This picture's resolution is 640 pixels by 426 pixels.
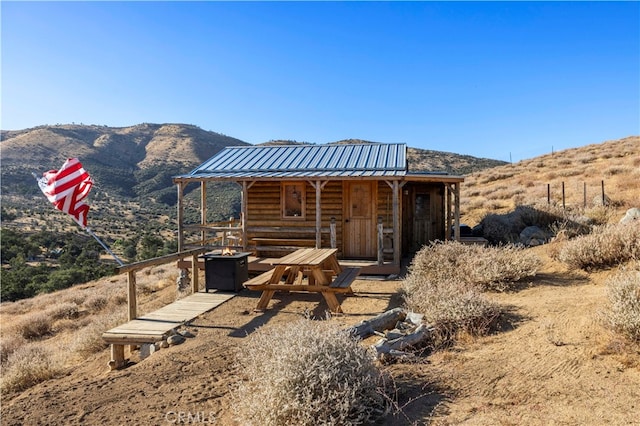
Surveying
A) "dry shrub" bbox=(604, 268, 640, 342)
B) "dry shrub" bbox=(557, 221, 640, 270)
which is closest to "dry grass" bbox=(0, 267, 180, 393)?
"dry shrub" bbox=(604, 268, 640, 342)

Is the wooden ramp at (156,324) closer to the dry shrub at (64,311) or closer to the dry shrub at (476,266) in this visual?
the dry shrub at (476,266)

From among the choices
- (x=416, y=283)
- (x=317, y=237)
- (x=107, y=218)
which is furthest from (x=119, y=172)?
(x=416, y=283)

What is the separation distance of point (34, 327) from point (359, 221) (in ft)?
35.5

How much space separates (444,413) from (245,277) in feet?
22.4

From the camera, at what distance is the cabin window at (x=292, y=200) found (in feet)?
41.1

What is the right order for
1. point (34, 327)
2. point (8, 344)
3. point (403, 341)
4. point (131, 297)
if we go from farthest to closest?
point (34, 327)
point (8, 344)
point (131, 297)
point (403, 341)

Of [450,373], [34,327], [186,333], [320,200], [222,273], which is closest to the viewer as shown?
[450,373]

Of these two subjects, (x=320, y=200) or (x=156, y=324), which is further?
(x=320, y=200)

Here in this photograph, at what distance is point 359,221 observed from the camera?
12.2 m

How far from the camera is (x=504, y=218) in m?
14.6

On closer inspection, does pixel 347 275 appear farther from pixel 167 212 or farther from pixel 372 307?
pixel 167 212

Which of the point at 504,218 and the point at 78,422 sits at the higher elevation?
the point at 504,218

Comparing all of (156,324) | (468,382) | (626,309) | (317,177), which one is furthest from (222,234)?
(626,309)

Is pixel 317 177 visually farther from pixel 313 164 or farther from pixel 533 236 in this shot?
pixel 533 236
